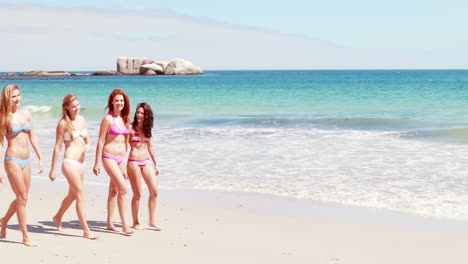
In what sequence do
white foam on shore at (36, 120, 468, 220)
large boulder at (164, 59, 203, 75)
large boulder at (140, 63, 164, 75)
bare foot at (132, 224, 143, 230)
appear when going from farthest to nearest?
large boulder at (164, 59, 203, 75)
large boulder at (140, 63, 164, 75)
white foam on shore at (36, 120, 468, 220)
bare foot at (132, 224, 143, 230)

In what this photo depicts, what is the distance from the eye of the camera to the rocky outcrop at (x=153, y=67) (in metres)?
130

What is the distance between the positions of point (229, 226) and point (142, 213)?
1415mm

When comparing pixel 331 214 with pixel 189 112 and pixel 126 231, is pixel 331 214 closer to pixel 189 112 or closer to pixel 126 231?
pixel 126 231

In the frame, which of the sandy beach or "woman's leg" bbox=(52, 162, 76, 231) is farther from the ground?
"woman's leg" bbox=(52, 162, 76, 231)

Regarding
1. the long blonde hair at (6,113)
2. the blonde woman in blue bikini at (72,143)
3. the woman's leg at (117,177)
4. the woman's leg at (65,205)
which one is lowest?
the woman's leg at (65,205)

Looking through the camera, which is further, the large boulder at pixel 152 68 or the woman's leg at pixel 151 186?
the large boulder at pixel 152 68

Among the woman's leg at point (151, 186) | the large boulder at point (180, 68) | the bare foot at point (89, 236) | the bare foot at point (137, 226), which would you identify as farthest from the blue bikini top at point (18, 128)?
the large boulder at point (180, 68)

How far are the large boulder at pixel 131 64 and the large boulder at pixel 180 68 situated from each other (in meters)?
6.50

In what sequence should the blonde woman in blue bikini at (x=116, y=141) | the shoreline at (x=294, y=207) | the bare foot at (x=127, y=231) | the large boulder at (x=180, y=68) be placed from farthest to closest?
the large boulder at (x=180, y=68), the shoreline at (x=294, y=207), the bare foot at (x=127, y=231), the blonde woman in blue bikini at (x=116, y=141)

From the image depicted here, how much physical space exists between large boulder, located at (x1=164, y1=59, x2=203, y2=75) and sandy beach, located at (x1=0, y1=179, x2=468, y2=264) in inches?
4904

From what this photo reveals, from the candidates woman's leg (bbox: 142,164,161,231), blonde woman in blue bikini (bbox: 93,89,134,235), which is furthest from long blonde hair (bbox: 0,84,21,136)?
woman's leg (bbox: 142,164,161,231)

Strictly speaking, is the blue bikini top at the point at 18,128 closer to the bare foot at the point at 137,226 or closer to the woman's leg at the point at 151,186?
the woman's leg at the point at 151,186

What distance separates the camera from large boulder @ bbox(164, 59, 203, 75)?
432ft

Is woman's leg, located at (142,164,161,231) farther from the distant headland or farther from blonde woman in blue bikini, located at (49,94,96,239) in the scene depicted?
the distant headland
